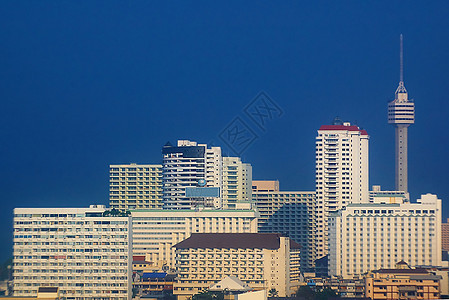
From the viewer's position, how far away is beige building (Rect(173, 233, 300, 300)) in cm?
12500

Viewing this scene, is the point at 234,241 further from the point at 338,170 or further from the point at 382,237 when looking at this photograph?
the point at 338,170

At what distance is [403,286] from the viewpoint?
116m

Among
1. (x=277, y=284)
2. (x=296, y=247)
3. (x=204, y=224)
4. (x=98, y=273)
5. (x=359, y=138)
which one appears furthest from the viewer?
(x=359, y=138)

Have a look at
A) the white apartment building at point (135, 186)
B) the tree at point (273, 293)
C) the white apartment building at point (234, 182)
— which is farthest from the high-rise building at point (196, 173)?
the tree at point (273, 293)

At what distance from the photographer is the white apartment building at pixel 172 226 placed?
151500mm

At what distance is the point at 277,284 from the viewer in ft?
410

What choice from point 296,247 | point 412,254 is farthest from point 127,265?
point 412,254

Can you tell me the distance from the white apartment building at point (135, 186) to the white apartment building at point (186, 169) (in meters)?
10.0

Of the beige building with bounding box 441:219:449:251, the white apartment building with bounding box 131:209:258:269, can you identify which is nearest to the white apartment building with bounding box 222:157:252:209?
the white apartment building with bounding box 131:209:258:269

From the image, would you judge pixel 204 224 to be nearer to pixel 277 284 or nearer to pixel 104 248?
pixel 277 284

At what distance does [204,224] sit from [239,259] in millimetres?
25889

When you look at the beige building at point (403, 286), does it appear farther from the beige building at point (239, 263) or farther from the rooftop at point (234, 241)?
the rooftop at point (234, 241)

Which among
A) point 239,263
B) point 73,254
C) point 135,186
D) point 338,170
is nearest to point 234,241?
point 239,263

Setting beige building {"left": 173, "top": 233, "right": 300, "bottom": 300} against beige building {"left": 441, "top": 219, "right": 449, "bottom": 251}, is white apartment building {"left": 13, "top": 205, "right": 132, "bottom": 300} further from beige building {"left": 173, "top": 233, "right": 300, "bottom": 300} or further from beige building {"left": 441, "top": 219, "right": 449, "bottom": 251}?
beige building {"left": 441, "top": 219, "right": 449, "bottom": 251}
